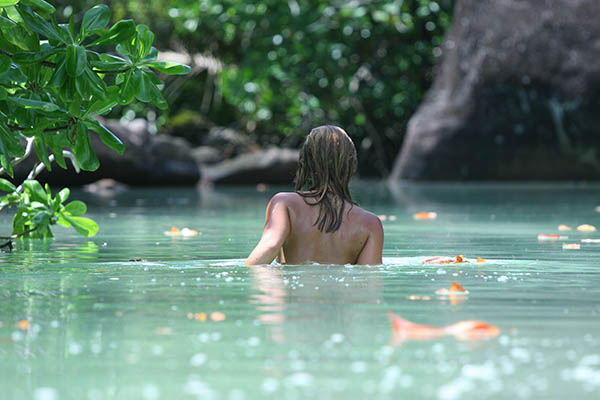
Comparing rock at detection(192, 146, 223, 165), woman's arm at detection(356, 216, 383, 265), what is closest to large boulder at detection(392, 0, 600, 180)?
rock at detection(192, 146, 223, 165)

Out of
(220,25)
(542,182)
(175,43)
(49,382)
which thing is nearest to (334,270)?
(49,382)

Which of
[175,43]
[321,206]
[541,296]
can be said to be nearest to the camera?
[541,296]

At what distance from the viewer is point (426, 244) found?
314 inches

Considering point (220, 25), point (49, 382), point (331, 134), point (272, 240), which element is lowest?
point (49, 382)

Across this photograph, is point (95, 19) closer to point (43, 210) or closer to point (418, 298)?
point (418, 298)

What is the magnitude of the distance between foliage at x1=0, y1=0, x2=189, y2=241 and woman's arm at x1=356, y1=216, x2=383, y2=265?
1297 millimetres

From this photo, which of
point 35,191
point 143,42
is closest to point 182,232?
point 35,191

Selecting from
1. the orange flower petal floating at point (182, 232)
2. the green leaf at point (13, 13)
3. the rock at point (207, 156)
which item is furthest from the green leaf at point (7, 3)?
the rock at point (207, 156)

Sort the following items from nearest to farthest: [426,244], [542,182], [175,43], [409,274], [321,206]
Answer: [409,274] → [321,206] → [426,244] → [542,182] → [175,43]

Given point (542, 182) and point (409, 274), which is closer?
point (409, 274)

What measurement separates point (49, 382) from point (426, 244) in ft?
17.0

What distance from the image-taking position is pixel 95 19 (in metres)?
5.67

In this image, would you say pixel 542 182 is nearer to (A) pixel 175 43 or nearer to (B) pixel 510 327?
(A) pixel 175 43

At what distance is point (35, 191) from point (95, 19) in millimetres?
2268
